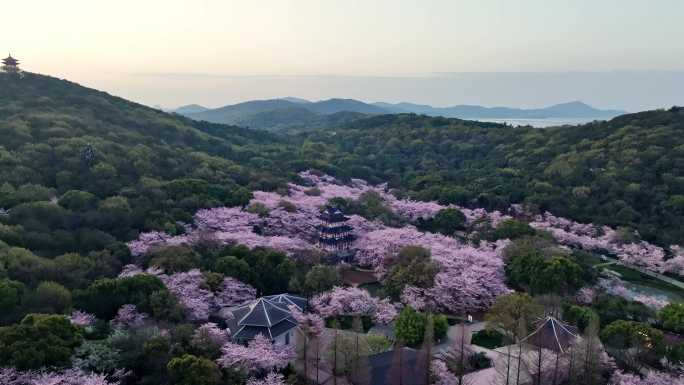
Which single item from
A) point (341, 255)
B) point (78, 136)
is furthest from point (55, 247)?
point (78, 136)

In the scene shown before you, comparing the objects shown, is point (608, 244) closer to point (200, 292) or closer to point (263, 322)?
point (263, 322)

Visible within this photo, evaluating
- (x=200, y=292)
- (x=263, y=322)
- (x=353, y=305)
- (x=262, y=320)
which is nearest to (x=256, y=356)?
(x=263, y=322)

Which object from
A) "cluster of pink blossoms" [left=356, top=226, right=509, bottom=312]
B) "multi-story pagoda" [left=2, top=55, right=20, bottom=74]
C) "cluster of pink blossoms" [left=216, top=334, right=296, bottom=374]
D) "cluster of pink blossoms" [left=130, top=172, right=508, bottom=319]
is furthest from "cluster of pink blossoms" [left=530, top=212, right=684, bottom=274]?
"multi-story pagoda" [left=2, top=55, right=20, bottom=74]

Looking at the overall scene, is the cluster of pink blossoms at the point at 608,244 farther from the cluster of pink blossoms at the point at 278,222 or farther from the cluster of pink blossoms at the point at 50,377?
the cluster of pink blossoms at the point at 50,377

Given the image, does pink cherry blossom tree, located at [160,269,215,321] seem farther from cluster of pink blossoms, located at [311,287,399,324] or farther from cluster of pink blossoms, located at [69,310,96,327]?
cluster of pink blossoms, located at [311,287,399,324]

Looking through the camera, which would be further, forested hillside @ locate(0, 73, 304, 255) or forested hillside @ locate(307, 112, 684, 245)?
forested hillside @ locate(307, 112, 684, 245)

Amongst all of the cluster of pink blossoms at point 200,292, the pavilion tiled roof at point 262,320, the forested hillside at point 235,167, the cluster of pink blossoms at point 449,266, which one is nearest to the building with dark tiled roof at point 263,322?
the pavilion tiled roof at point 262,320
